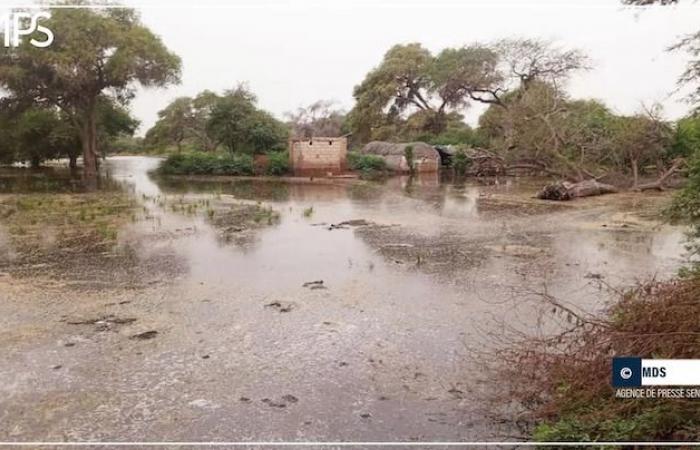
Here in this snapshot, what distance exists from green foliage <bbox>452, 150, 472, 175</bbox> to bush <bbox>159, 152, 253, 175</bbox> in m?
10.6

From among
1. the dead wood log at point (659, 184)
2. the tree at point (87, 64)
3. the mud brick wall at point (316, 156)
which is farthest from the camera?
the mud brick wall at point (316, 156)

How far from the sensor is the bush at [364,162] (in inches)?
1027

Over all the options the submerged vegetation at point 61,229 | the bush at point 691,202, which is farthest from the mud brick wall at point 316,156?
the bush at point 691,202

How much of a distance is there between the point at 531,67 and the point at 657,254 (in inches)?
966

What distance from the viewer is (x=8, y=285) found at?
574 cm

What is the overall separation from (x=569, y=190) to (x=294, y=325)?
1156 centimetres

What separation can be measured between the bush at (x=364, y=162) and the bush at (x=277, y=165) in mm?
3324

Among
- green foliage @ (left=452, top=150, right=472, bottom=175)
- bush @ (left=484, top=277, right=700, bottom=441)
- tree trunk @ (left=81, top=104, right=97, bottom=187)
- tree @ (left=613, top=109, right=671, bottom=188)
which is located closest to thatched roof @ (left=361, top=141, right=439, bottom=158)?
green foliage @ (left=452, top=150, right=472, bottom=175)

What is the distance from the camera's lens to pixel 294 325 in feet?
15.0

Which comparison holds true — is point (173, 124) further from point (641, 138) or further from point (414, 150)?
point (641, 138)

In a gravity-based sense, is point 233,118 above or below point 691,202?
above

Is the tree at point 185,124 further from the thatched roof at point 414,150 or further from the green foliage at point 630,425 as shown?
the green foliage at point 630,425

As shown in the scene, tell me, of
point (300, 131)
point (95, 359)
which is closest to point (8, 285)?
point (95, 359)

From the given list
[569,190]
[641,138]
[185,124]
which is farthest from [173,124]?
[641,138]
